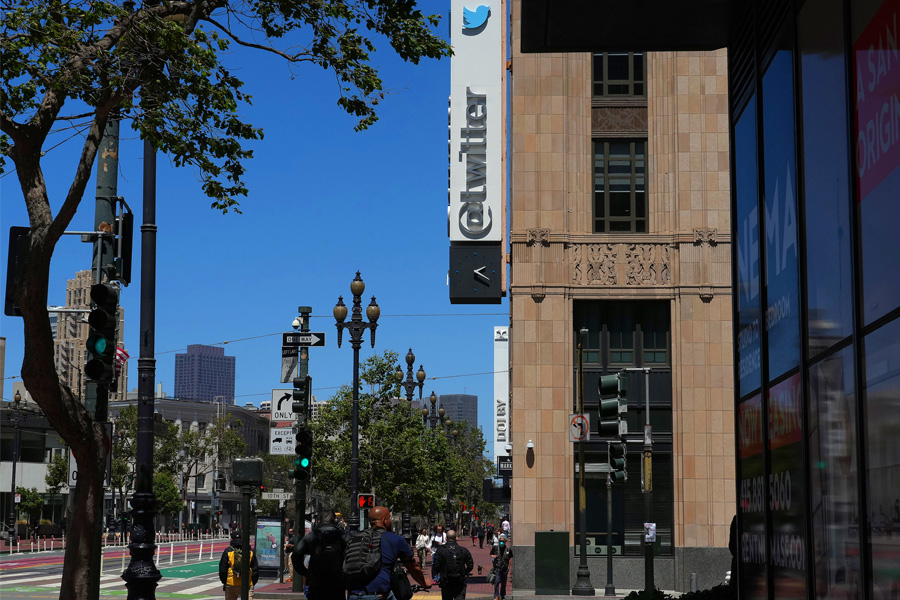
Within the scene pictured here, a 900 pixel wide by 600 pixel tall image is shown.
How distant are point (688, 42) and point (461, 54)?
26479mm

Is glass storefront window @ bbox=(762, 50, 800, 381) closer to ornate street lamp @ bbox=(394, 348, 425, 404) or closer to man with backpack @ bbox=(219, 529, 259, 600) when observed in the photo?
man with backpack @ bbox=(219, 529, 259, 600)

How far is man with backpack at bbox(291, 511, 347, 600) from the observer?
491 inches

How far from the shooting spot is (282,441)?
27844 mm

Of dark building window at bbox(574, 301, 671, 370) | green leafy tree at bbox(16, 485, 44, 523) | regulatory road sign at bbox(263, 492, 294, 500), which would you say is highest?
dark building window at bbox(574, 301, 671, 370)

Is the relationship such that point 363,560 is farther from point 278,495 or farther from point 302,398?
point 278,495

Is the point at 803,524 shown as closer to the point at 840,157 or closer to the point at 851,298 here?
the point at 851,298

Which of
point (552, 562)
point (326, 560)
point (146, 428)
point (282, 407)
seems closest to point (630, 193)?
point (552, 562)

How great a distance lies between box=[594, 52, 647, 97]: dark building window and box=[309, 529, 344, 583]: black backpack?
26260mm

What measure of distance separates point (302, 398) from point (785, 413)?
742 inches

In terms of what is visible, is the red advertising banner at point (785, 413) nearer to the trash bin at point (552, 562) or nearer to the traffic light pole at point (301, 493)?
the traffic light pole at point (301, 493)

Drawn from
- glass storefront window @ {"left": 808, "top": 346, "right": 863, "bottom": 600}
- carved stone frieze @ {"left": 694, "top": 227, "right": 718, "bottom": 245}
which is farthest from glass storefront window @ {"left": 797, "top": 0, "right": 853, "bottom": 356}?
carved stone frieze @ {"left": 694, "top": 227, "right": 718, "bottom": 245}

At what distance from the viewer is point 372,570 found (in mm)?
10383

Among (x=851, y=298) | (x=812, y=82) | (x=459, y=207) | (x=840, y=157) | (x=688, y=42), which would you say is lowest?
(x=851, y=298)

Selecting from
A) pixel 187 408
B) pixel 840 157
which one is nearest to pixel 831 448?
pixel 840 157
